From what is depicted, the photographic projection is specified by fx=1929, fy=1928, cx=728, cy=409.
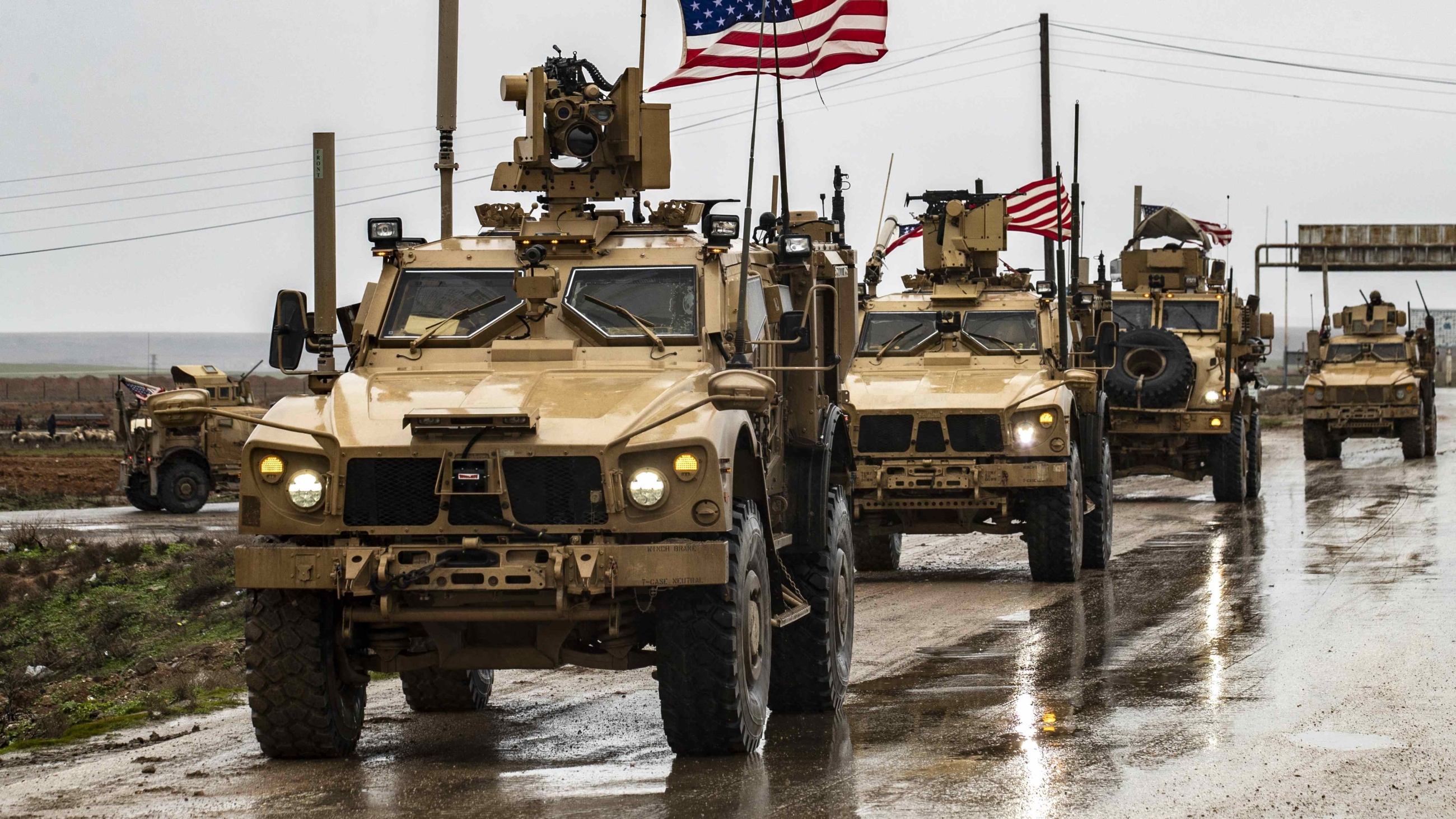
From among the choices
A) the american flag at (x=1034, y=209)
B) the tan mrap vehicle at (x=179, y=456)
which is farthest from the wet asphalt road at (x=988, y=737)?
the tan mrap vehicle at (x=179, y=456)

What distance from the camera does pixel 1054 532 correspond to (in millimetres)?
15188

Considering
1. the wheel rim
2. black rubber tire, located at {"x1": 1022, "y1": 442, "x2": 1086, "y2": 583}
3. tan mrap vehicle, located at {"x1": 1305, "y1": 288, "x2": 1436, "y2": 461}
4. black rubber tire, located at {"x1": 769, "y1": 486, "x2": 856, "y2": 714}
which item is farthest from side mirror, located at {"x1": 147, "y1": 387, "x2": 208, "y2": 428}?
tan mrap vehicle, located at {"x1": 1305, "y1": 288, "x2": 1436, "y2": 461}

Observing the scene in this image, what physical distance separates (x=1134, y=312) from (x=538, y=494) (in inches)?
720

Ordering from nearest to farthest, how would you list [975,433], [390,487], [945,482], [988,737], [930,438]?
[390,487] < [988,737] < [945,482] < [975,433] < [930,438]

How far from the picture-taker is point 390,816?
684 cm

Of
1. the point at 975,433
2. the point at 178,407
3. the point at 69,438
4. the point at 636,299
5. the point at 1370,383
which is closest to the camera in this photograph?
the point at 178,407

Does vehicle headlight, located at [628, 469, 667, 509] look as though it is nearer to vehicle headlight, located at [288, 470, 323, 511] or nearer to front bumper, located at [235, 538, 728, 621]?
front bumper, located at [235, 538, 728, 621]

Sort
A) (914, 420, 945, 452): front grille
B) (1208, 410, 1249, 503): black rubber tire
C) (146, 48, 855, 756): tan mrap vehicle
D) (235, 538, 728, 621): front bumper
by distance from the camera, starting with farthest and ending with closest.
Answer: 1. (1208, 410, 1249, 503): black rubber tire
2. (914, 420, 945, 452): front grille
3. (146, 48, 855, 756): tan mrap vehicle
4. (235, 538, 728, 621): front bumper

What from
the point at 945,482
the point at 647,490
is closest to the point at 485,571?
the point at 647,490

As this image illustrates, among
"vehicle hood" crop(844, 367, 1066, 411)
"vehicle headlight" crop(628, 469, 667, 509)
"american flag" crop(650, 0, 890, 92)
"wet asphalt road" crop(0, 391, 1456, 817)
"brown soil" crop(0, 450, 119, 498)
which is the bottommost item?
"wet asphalt road" crop(0, 391, 1456, 817)

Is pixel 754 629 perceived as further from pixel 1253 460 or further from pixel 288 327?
pixel 1253 460

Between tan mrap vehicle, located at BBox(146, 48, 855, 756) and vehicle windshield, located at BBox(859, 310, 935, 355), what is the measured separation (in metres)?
7.84

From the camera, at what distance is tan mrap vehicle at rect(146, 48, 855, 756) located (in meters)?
7.40

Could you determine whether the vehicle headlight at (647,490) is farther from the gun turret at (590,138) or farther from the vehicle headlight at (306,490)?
the gun turret at (590,138)
